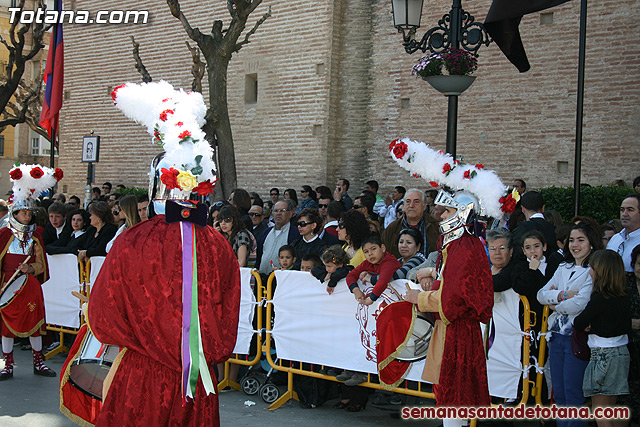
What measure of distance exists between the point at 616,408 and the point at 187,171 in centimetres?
379

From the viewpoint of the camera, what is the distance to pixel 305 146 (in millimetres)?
16812

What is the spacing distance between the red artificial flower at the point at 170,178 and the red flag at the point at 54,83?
14187mm

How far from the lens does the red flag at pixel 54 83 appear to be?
17.6 m

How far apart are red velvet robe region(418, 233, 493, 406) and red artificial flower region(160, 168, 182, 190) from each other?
82.7 inches

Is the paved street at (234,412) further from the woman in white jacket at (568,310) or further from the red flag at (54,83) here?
the red flag at (54,83)

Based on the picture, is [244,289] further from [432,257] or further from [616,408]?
[616,408]

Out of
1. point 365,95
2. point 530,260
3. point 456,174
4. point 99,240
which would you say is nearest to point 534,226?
point 530,260

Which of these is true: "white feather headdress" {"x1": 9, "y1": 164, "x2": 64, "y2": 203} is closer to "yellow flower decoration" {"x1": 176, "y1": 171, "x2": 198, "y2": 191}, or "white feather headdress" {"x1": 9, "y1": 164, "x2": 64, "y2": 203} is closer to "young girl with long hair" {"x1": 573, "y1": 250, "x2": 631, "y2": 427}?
"yellow flower decoration" {"x1": 176, "y1": 171, "x2": 198, "y2": 191}

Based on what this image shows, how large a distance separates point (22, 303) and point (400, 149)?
4.90 m

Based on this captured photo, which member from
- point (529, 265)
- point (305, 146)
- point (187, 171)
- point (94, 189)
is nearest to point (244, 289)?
point (529, 265)

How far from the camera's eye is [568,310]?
5699 mm

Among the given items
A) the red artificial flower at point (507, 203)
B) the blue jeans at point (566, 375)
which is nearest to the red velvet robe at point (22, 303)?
the red artificial flower at point (507, 203)

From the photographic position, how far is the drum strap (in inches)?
161

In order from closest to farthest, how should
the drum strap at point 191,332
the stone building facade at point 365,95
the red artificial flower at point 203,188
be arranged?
the drum strap at point 191,332, the red artificial flower at point 203,188, the stone building facade at point 365,95
